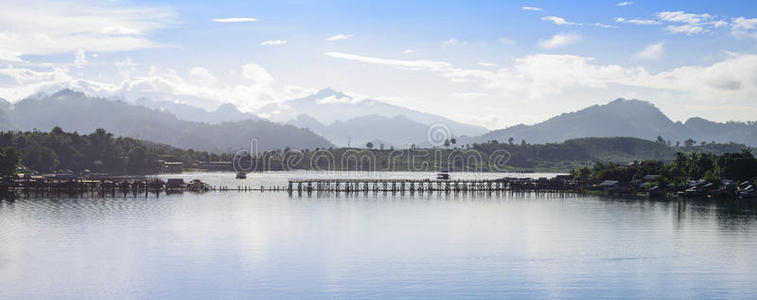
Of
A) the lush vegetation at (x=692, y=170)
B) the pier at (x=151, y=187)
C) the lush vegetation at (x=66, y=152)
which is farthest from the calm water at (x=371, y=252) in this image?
the lush vegetation at (x=66, y=152)

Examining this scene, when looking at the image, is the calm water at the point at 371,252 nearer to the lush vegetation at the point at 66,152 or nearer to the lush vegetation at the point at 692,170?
the lush vegetation at the point at 692,170

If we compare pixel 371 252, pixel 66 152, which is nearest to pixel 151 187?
pixel 371 252

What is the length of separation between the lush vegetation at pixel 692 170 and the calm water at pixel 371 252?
2549 centimetres

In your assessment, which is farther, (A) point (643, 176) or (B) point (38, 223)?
(A) point (643, 176)

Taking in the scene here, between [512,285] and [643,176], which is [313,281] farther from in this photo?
[643,176]

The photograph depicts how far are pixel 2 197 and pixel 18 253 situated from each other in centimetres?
5671

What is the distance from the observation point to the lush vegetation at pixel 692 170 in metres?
114

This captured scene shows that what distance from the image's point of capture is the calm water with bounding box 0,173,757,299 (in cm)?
4059

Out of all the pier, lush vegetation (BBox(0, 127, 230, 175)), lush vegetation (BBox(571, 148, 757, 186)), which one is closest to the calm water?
the pier

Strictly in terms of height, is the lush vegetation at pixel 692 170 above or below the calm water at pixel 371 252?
above

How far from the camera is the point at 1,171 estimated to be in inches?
4525

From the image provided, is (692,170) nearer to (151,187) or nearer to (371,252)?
(371,252)

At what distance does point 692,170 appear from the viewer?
121062mm

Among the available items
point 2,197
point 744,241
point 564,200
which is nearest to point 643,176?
point 564,200
